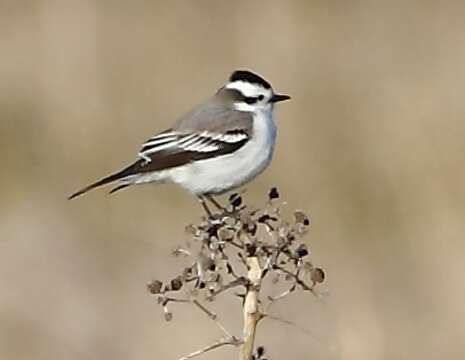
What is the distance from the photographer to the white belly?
4328 mm

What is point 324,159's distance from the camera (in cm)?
798

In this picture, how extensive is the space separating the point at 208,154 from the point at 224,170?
0.08 m

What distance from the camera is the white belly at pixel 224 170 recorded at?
4.33 metres

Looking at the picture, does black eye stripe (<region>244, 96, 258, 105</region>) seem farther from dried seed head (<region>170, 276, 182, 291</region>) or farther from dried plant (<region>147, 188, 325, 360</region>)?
dried seed head (<region>170, 276, 182, 291</region>)

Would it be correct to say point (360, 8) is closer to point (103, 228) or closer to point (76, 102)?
point (76, 102)

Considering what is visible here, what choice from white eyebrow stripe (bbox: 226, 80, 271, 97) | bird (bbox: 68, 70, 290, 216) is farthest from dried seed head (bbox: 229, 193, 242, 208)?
white eyebrow stripe (bbox: 226, 80, 271, 97)

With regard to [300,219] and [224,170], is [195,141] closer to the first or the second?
[224,170]

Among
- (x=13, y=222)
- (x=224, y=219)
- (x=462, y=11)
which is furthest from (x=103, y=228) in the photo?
(x=224, y=219)

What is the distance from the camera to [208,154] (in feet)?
14.5

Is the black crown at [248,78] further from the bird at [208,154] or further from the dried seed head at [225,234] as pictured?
the dried seed head at [225,234]

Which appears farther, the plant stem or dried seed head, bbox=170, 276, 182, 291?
dried seed head, bbox=170, 276, 182, 291

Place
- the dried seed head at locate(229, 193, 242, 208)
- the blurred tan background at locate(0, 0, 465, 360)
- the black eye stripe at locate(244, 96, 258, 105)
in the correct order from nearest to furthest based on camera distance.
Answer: the dried seed head at locate(229, 193, 242, 208) → the black eye stripe at locate(244, 96, 258, 105) → the blurred tan background at locate(0, 0, 465, 360)

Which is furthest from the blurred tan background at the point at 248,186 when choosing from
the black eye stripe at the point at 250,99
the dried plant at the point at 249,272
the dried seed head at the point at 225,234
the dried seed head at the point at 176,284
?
the dried seed head at the point at 176,284

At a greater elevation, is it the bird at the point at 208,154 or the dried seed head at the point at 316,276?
the dried seed head at the point at 316,276
